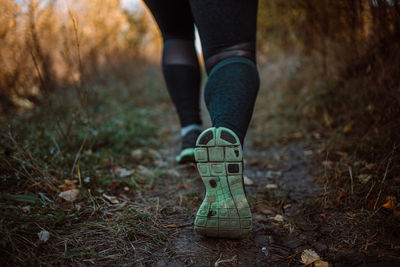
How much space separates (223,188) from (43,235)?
0.56m

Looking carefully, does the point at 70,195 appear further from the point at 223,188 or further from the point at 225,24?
the point at 225,24

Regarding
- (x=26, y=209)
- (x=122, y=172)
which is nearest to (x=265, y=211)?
(x=122, y=172)

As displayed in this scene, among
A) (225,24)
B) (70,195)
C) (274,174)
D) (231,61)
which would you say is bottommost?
(274,174)

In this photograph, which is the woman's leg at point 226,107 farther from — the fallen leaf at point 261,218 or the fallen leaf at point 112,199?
the fallen leaf at point 112,199

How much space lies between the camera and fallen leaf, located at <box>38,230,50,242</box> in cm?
78

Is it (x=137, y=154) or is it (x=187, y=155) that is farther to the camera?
(x=137, y=154)

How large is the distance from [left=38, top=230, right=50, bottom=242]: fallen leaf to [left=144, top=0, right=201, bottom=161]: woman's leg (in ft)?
2.76

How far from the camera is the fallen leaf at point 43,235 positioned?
0.78 meters

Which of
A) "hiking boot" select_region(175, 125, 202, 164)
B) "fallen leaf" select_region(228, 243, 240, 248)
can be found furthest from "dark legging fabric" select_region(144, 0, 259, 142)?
"hiking boot" select_region(175, 125, 202, 164)

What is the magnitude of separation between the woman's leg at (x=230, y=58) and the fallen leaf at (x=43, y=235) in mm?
615

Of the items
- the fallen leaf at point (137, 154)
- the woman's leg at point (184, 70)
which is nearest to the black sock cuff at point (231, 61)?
the woman's leg at point (184, 70)

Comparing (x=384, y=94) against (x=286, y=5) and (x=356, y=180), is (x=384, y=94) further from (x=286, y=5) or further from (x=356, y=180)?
(x=286, y=5)

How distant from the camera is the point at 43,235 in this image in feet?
2.59

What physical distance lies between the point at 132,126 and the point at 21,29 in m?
1.01
